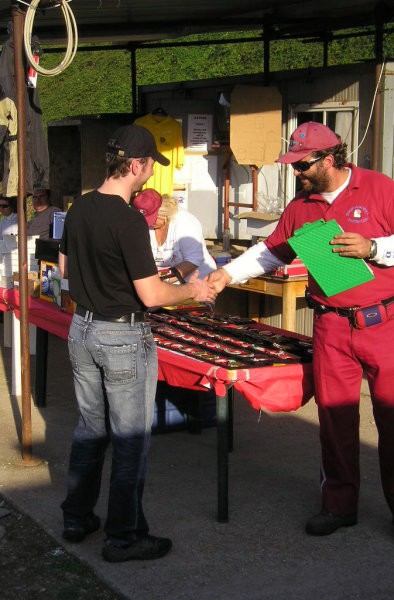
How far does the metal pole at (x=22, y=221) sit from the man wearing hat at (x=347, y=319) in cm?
179

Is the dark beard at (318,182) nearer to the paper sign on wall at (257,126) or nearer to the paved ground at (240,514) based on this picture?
the paved ground at (240,514)

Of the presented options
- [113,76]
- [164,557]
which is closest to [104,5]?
[164,557]

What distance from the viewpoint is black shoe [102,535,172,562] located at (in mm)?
4105

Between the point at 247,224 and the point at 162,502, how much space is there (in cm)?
445

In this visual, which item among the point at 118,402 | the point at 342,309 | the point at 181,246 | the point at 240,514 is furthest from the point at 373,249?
the point at 181,246

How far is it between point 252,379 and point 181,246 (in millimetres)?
1999

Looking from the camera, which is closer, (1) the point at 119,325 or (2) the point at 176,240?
(1) the point at 119,325

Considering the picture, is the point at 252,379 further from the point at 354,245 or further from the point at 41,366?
the point at 41,366

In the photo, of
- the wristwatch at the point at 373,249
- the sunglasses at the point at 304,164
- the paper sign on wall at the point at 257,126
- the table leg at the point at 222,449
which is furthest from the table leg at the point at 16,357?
the wristwatch at the point at 373,249

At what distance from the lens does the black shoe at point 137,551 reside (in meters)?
4.11

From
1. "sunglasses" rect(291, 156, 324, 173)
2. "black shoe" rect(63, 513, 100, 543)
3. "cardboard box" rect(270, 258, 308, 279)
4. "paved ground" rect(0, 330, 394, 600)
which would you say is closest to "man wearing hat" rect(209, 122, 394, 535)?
"sunglasses" rect(291, 156, 324, 173)

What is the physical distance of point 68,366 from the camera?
8.17 meters

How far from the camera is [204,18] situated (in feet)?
29.5

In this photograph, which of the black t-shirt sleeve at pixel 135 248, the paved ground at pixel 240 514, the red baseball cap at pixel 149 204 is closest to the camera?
the black t-shirt sleeve at pixel 135 248
